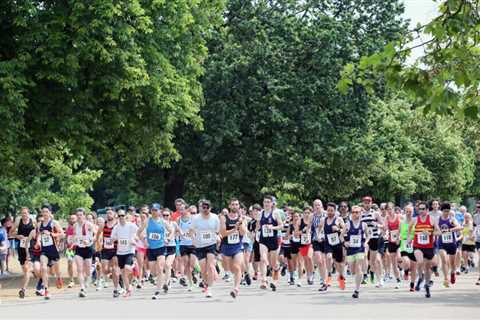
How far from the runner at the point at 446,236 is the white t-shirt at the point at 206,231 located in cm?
536

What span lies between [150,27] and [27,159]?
15.7ft

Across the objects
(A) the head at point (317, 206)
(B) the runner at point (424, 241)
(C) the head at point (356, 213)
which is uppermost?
(A) the head at point (317, 206)

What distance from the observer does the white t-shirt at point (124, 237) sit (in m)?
21.2

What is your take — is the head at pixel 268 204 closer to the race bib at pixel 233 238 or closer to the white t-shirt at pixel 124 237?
the race bib at pixel 233 238

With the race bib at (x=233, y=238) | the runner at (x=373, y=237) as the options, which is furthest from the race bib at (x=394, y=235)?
the race bib at (x=233, y=238)

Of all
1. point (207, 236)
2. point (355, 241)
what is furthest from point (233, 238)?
point (355, 241)

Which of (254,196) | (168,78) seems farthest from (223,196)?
(168,78)

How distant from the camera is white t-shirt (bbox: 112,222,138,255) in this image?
21234 mm

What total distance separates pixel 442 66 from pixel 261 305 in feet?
29.6

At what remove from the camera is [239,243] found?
20531mm

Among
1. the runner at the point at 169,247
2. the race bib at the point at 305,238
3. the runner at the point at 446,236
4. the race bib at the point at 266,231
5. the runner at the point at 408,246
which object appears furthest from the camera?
the race bib at the point at 305,238

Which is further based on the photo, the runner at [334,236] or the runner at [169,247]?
the runner at [169,247]

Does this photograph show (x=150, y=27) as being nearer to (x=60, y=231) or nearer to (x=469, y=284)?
(x=60, y=231)

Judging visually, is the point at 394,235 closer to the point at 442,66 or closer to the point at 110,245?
the point at 110,245
